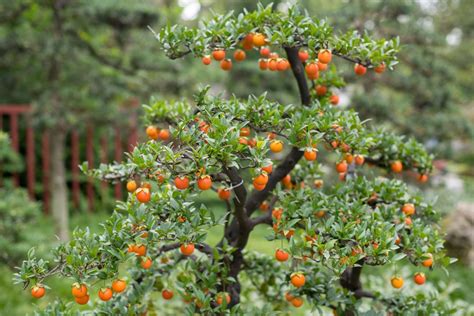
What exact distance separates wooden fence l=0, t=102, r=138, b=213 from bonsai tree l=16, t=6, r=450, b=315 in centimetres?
412

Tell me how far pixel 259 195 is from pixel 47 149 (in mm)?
5058

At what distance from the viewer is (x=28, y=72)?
18.4ft

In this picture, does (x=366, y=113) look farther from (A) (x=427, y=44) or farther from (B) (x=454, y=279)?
(B) (x=454, y=279)

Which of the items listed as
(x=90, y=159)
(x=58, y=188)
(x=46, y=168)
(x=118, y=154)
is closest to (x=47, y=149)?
(x=46, y=168)

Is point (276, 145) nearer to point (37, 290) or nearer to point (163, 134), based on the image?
point (163, 134)

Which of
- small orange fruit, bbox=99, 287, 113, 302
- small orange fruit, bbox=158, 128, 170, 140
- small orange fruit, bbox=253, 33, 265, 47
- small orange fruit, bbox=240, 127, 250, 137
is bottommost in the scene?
small orange fruit, bbox=99, 287, 113, 302

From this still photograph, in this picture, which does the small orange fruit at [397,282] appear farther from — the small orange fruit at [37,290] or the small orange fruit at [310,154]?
the small orange fruit at [37,290]

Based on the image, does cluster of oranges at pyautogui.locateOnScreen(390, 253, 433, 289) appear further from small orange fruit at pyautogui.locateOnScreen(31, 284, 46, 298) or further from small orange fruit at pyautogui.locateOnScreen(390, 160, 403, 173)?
small orange fruit at pyautogui.locateOnScreen(31, 284, 46, 298)

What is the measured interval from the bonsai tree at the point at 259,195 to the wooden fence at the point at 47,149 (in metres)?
4.12

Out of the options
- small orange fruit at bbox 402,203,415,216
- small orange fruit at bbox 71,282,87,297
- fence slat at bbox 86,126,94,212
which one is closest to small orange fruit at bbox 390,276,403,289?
small orange fruit at bbox 402,203,415,216

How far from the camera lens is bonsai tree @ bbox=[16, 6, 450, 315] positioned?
170 cm

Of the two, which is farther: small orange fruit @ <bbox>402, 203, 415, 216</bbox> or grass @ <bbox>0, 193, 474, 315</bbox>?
grass @ <bbox>0, 193, 474, 315</bbox>

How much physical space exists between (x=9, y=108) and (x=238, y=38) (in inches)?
191

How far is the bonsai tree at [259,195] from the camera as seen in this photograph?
1704 mm
